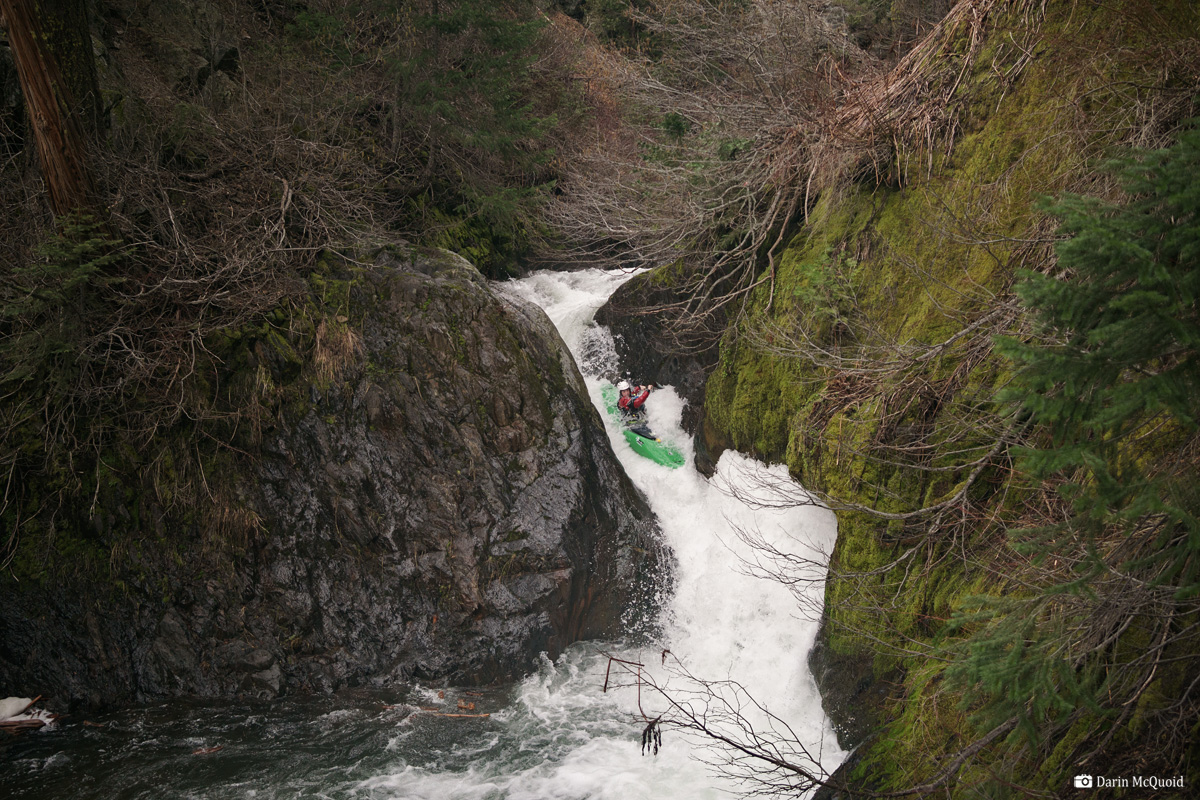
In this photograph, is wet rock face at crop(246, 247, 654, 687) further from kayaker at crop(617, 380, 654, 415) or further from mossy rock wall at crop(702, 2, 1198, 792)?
mossy rock wall at crop(702, 2, 1198, 792)

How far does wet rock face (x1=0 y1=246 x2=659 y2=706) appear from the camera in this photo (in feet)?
19.5

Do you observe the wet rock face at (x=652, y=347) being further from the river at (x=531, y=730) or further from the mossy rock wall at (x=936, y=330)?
the mossy rock wall at (x=936, y=330)

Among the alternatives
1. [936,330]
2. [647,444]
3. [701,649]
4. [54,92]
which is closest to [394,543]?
[701,649]

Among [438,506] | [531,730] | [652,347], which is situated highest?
[652,347]

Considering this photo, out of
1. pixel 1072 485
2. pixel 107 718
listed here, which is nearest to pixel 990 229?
pixel 1072 485

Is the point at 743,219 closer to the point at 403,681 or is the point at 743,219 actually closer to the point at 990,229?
the point at 990,229

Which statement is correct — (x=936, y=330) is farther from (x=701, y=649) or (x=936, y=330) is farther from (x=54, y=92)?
(x=54, y=92)

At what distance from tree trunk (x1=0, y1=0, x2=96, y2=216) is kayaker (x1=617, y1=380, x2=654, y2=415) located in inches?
239

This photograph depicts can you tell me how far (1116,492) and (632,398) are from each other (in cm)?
726

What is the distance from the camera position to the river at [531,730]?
5.06m

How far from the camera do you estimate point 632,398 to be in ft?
29.8

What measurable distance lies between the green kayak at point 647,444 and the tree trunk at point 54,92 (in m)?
6.17

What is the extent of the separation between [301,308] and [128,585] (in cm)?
296

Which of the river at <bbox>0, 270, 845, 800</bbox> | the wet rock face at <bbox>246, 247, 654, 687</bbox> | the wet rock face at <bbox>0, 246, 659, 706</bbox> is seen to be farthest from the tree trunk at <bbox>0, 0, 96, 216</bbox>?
the river at <bbox>0, 270, 845, 800</bbox>
